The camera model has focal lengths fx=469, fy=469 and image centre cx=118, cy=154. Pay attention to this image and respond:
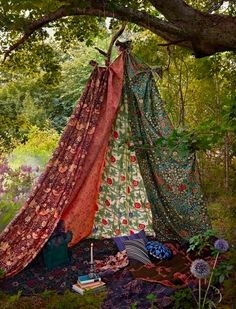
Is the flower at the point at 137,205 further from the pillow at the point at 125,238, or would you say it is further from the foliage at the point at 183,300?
the foliage at the point at 183,300

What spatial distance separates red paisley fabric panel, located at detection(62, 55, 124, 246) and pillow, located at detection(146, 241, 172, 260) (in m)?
0.78

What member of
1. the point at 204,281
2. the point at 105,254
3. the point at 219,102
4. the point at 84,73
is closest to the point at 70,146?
the point at 105,254

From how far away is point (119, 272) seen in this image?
12.5 feet

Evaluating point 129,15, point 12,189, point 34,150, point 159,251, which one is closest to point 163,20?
point 129,15

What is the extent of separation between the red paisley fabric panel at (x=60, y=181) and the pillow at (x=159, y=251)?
839 mm

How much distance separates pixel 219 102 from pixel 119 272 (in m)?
3.02

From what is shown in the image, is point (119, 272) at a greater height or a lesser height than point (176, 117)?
lesser

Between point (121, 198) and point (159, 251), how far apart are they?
2.75ft

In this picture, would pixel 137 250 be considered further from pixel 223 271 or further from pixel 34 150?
pixel 34 150

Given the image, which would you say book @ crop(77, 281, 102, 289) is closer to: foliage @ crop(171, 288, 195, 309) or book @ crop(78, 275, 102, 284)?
book @ crop(78, 275, 102, 284)

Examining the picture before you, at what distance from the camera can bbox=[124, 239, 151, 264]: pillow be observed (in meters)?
3.93

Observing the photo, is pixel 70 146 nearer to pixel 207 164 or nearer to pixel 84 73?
pixel 207 164

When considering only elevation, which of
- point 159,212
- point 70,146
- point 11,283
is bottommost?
point 11,283

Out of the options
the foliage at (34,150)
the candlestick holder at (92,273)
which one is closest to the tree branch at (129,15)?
the candlestick holder at (92,273)
